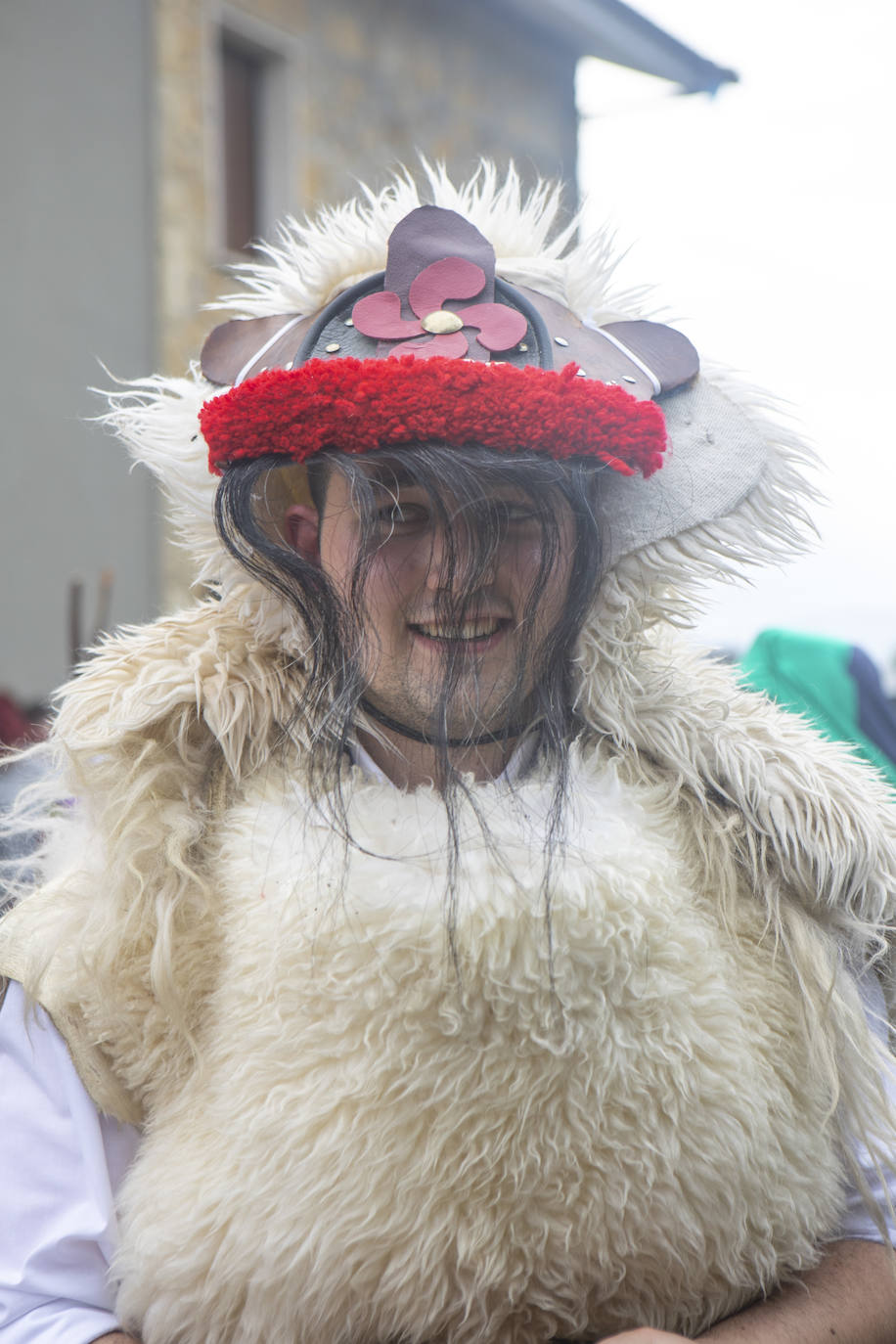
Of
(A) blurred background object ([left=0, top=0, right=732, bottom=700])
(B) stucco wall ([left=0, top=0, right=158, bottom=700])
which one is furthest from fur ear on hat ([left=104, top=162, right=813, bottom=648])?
(B) stucco wall ([left=0, top=0, right=158, bottom=700])

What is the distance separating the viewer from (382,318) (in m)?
1.22

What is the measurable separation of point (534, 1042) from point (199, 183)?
7065 mm

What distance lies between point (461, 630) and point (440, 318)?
320 mm

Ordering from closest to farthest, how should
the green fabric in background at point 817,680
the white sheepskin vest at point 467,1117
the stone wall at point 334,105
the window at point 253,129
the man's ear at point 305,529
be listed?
1. the white sheepskin vest at point 467,1117
2. the man's ear at point 305,529
3. the green fabric in background at point 817,680
4. the stone wall at point 334,105
5. the window at point 253,129

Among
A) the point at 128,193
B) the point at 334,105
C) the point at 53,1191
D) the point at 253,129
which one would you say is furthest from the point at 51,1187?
the point at 334,105

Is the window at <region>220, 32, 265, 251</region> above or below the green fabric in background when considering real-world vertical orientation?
above

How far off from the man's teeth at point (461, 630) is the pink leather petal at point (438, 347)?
0.87 ft

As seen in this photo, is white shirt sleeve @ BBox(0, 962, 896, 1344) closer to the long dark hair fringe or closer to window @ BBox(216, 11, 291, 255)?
the long dark hair fringe

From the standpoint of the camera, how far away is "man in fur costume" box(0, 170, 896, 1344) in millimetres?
1066

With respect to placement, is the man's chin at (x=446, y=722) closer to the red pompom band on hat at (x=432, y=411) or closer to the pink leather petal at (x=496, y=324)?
the red pompom band on hat at (x=432, y=411)

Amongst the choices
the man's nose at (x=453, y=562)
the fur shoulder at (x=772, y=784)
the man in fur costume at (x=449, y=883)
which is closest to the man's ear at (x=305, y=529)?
the man in fur costume at (x=449, y=883)

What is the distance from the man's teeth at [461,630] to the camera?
3.91 feet

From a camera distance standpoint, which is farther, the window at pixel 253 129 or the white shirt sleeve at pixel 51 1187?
the window at pixel 253 129

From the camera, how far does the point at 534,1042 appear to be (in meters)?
1.07
